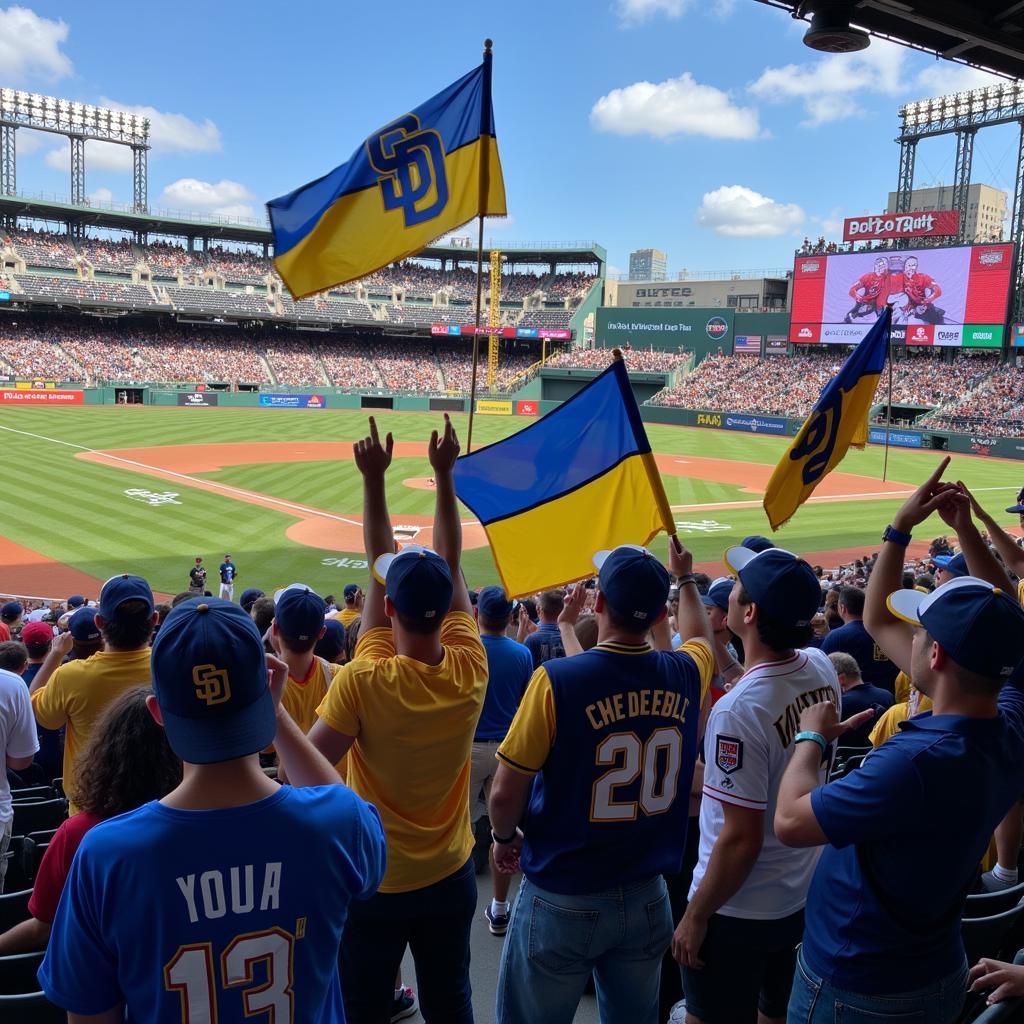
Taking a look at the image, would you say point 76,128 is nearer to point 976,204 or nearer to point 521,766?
Answer: point 521,766

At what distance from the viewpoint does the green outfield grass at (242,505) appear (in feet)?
66.4

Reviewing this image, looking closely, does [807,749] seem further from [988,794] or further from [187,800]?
[187,800]

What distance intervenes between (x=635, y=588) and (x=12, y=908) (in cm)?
309

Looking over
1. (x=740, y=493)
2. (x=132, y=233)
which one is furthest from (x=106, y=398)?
(x=740, y=493)

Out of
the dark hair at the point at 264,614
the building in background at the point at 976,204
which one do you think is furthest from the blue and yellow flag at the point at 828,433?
the building in background at the point at 976,204

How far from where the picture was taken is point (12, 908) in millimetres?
3750

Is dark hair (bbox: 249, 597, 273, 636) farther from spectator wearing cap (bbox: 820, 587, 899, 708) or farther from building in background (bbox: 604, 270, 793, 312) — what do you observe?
building in background (bbox: 604, 270, 793, 312)

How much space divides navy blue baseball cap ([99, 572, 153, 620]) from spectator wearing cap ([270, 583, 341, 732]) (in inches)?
28.1

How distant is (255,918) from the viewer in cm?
209

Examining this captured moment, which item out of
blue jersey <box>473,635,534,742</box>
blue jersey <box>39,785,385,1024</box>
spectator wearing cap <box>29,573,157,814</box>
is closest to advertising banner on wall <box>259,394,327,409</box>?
blue jersey <box>473,635,534,742</box>

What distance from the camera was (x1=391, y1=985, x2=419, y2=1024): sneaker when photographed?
4195mm

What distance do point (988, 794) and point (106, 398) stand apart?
61.2 m

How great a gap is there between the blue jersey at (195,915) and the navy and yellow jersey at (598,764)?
1.15m

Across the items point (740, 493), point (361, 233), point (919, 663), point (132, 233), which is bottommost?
point (740, 493)
